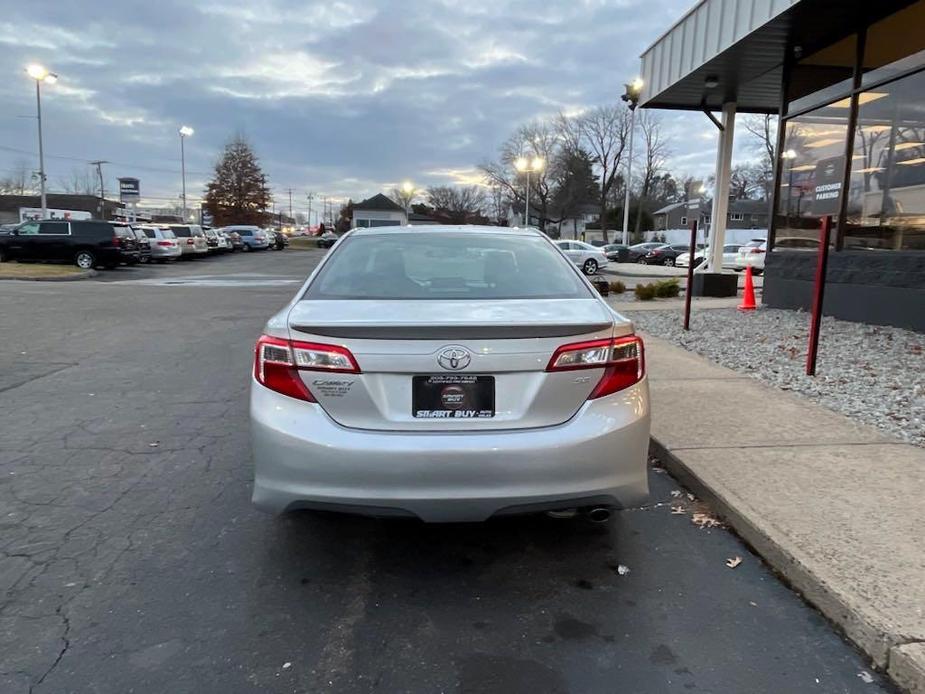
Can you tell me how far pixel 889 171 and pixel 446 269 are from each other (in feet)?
27.1

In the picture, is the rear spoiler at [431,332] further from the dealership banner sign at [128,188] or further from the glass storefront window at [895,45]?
the dealership banner sign at [128,188]

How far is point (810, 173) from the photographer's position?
10.9 m

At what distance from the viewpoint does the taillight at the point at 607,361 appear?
2.89 meters

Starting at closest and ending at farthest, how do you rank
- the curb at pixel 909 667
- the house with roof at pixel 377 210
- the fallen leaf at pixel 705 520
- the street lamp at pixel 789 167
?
the curb at pixel 909 667 → the fallen leaf at pixel 705 520 → the street lamp at pixel 789 167 → the house with roof at pixel 377 210

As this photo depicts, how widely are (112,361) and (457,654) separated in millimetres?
Answer: 6940

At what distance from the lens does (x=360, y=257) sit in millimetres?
3922

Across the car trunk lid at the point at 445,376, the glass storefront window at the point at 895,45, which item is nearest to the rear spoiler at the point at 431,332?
the car trunk lid at the point at 445,376

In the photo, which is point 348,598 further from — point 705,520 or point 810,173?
point 810,173

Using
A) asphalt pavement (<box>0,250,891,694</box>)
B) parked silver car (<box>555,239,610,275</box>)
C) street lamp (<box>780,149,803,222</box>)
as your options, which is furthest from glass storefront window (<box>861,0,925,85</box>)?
parked silver car (<box>555,239,610,275</box>)

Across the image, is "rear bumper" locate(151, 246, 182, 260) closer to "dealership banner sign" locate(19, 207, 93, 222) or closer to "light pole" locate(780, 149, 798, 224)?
"light pole" locate(780, 149, 798, 224)

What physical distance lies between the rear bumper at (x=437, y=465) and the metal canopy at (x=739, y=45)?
309 inches

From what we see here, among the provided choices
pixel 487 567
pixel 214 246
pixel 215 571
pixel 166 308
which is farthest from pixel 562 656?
pixel 214 246

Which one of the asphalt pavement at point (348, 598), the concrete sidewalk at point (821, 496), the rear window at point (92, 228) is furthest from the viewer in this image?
the rear window at point (92, 228)

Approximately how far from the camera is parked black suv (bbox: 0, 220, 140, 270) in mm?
24734
